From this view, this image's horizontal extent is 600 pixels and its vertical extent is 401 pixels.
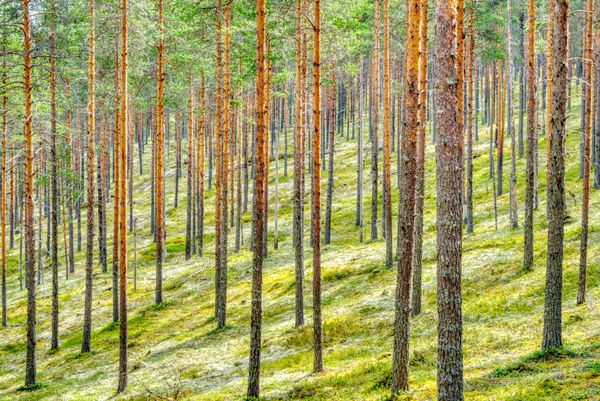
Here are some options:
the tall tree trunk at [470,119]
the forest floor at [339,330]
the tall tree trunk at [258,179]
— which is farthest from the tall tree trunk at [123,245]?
the tall tree trunk at [470,119]

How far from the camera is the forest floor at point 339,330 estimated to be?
42.7ft

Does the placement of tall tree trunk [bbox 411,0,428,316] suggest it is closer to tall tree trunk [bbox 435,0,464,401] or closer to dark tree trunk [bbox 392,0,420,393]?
dark tree trunk [bbox 392,0,420,393]

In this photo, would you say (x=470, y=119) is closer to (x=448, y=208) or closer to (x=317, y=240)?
(x=317, y=240)

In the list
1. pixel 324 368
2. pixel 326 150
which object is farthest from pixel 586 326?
pixel 326 150

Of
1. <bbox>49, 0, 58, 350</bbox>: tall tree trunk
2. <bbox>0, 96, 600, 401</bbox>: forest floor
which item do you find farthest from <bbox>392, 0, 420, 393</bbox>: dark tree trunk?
<bbox>49, 0, 58, 350</bbox>: tall tree trunk

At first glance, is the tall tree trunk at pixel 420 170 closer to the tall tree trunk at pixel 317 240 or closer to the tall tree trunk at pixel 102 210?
the tall tree trunk at pixel 317 240

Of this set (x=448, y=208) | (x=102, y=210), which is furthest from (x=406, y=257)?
(x=102, y=210)

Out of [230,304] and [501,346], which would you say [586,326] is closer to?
[501,346]

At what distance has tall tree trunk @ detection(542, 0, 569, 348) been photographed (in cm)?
1220

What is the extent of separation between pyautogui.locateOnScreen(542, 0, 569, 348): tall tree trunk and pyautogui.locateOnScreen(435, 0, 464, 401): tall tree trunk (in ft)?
A: 18.4

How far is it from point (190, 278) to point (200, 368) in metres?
15.4

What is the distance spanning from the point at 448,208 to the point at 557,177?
596cm

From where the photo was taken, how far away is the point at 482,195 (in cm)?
3978

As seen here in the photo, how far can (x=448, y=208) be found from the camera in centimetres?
791
